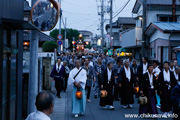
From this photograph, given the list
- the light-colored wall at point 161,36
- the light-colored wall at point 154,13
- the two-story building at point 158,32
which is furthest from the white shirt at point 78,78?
the light-colored wall at point 154,13

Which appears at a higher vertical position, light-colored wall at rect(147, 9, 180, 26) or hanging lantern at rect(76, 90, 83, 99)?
light-colored wall at rect(147, 9, 180, 26)

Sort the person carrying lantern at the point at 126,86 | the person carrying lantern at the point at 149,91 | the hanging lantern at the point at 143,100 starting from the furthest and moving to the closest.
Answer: the person carrying lantern at the point at 126,86 → the person carrying lantern at the point at 149,91 → the hanging lantern at the point at 143,100

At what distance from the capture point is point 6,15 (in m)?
5.85

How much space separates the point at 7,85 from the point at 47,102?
3009mm

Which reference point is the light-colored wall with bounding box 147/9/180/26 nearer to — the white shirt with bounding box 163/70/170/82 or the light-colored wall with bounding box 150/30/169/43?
the light-colored wall with bounding box 150/30/169/43

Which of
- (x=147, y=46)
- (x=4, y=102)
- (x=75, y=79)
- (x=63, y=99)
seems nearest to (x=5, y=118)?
(x=4, y=102)

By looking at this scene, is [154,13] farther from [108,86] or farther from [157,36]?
[108,86]

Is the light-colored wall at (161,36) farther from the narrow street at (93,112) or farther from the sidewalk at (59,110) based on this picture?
the sidewalk at (59,110)

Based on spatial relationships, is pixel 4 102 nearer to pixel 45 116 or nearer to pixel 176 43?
pixel 45 116

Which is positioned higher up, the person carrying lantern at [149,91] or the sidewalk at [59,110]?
the person carrying lantern at [149,91]

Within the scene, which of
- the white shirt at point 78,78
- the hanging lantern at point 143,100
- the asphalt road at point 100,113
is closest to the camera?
the hanging lantern at point 143,100

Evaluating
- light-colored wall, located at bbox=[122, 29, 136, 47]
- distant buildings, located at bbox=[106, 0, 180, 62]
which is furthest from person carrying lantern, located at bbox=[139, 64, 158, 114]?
light-colored wall, located at bbox=[122, 29, 136, 47]

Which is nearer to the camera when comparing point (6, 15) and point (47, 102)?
point (47, 102)

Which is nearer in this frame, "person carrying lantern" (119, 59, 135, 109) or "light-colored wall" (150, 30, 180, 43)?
"person carrying lantern" (119, 59, 135, 109)
